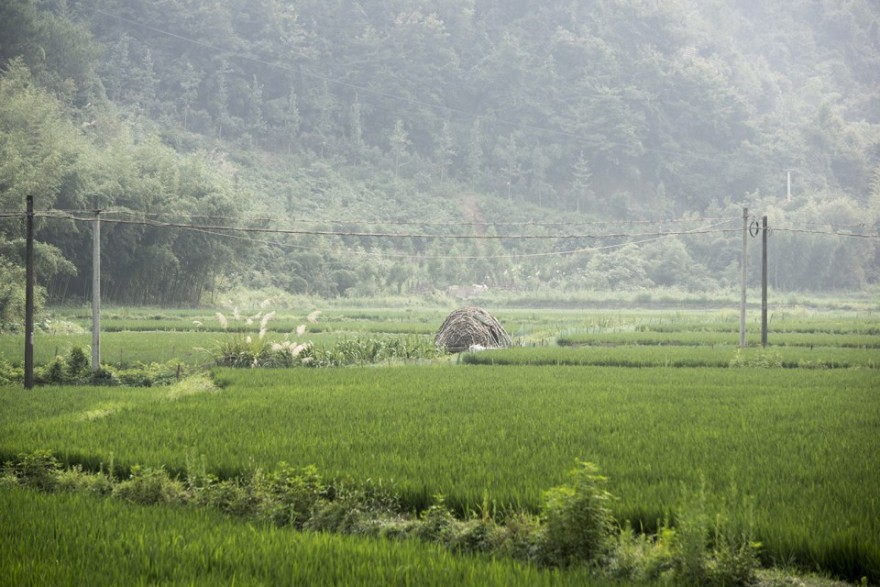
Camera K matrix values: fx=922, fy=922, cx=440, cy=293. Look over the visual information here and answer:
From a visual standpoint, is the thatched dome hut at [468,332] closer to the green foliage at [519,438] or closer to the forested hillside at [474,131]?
the green foliage at [519,438]

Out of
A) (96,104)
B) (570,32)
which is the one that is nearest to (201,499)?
(96,104)

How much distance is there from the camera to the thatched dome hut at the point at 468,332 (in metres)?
23.4

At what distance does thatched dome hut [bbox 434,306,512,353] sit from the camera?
2344 cm

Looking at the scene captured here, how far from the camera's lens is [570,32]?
3706 inches

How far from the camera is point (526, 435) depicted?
948 centimetres

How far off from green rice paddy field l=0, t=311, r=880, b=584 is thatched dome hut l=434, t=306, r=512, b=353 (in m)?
5.85

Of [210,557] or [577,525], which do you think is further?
[577,525]

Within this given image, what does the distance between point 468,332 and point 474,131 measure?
211 feet

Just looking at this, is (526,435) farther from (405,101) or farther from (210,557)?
(405,101)

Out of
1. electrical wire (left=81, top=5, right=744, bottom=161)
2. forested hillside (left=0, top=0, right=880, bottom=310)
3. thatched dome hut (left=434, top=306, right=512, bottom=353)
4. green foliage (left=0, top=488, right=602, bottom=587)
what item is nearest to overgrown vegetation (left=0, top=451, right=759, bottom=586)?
green foliage (left=0, top=488, right=602, bottom=587)

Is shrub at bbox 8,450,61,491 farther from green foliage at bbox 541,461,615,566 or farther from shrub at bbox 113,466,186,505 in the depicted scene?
green foliage at bbox 541,461,615,566

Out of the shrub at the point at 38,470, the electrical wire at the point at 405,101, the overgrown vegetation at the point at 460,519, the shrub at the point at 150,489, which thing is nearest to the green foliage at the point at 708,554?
the overgrown vegetation at the point at 460,519

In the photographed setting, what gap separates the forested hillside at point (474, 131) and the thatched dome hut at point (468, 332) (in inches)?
1065

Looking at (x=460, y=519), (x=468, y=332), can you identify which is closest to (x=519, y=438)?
(x=460, y=519)
